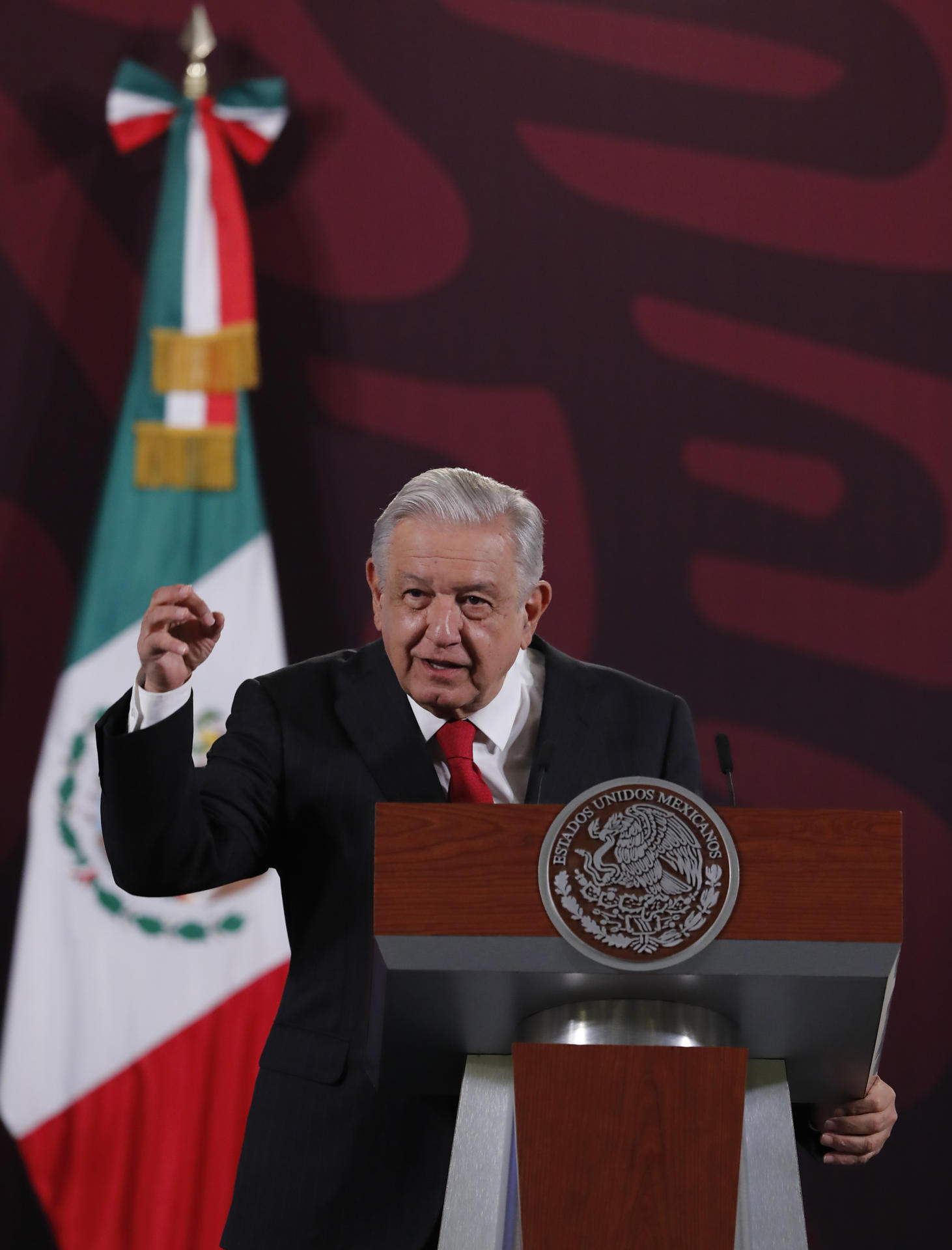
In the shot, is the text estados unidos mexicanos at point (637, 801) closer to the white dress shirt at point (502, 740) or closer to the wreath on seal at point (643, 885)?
the wreath on seal at point (643, 885)

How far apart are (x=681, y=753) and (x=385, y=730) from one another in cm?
43

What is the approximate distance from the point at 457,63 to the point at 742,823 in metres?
3.32

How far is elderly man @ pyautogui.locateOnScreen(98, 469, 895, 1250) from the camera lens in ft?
5.30

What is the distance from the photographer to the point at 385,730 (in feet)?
6.21

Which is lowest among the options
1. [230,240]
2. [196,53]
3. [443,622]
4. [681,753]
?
[681,753]

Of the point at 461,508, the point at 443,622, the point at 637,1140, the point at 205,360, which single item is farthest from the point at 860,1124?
the point at 205,360

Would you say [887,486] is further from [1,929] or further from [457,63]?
[1,929]

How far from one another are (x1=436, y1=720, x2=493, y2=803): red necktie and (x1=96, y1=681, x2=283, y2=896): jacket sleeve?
0.24 metres

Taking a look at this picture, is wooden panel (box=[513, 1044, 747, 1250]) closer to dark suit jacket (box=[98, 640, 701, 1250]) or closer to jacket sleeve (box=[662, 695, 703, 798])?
dark suit jacket (box=[98, 640, 701, 1250])

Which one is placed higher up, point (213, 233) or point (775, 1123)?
point (213, 233)

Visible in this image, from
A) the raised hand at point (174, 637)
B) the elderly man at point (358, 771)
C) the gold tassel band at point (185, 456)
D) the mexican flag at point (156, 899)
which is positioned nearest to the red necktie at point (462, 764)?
the elderly man at point (358, 771)

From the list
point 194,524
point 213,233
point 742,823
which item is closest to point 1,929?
point 194,524

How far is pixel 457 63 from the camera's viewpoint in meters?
4.05

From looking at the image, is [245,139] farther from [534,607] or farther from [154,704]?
[154,704]
